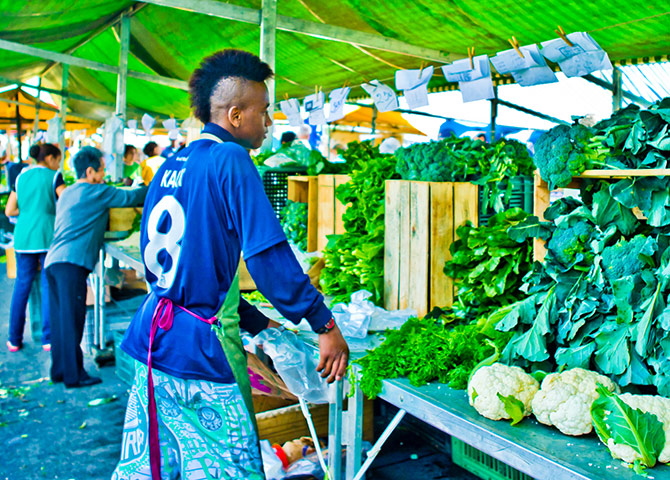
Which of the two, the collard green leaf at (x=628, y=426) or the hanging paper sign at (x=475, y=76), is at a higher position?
the hanging paper sign at (x=475, y=76)

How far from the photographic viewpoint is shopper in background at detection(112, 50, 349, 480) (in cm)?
171

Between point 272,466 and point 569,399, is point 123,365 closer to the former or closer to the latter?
point 272,466

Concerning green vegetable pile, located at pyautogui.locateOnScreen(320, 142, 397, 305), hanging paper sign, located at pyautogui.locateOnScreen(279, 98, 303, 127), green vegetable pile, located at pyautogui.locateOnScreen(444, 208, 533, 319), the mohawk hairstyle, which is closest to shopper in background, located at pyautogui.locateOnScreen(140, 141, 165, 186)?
hanging paper sign, located at pyautogui.locateOnScreen(279, 98, 303, 127)

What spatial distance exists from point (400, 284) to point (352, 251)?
1.47 ft

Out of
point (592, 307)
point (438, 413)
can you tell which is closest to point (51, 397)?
point (438, 413)

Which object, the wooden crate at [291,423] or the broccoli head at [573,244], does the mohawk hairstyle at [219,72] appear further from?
the wooden crate at [291,423]

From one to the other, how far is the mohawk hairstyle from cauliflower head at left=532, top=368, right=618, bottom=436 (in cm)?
134

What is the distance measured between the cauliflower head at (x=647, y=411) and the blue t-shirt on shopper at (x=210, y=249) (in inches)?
34.6

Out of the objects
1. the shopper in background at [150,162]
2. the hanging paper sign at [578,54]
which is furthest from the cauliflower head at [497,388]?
the shopper in background at [150,162]

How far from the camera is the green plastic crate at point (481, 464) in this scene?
2.82 m

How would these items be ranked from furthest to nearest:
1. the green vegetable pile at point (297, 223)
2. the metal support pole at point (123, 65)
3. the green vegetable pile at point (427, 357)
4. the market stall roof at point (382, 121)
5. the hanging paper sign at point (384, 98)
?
the market stall roof at point (382, 121)
the metal support pole at point (123, 65)
the green vegetable pile at point (297, 223)
the hanging paper sign at point (384, 98)
the green vegetable pile at point (427, 357)

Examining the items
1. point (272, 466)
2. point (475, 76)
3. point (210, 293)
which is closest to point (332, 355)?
point (210, 293)

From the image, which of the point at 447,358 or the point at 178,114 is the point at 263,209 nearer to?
the point at 447,358

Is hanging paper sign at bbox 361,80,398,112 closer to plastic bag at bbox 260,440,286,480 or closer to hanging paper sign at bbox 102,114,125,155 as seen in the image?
plastic bag at bbox 260,440,286,480
